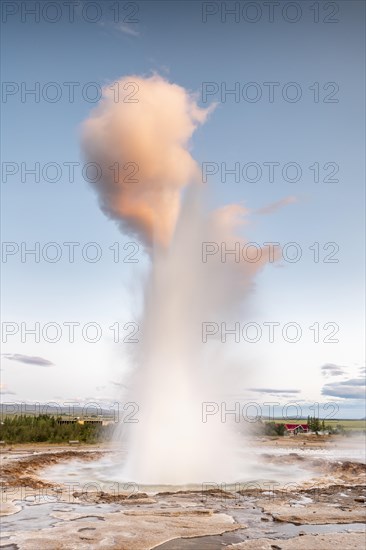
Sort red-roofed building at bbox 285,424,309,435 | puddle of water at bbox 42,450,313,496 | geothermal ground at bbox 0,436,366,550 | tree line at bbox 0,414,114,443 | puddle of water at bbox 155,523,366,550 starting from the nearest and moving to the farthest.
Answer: puddle of water at bbox 155,523,366,550, geothermal ground at bbox 0,436,366,550, puddle of water at bbox 42,450,313,496, tree line at bbox 0,414,114,443, red-roofed building at bbox 285,424,309,435

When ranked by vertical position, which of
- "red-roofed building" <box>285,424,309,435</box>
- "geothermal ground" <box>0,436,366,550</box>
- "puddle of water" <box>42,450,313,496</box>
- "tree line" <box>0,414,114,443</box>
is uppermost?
"geothermal ground" <box>0,436,366,550</box>

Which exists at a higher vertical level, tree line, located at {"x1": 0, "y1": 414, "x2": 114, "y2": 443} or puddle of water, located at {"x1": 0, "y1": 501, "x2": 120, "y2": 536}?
puddle of water, located at {"x1": 0, "y1": 501, "x2": 120, "y2": 536}

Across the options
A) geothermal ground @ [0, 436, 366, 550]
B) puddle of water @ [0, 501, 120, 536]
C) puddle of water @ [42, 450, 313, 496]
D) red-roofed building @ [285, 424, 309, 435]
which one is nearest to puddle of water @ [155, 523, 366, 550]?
geothermal ground @ [0, 436, 366, 550]

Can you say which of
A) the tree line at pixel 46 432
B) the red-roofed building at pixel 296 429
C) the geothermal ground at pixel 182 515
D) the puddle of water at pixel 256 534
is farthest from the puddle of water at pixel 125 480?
the red-roofed building at pixel 296 429

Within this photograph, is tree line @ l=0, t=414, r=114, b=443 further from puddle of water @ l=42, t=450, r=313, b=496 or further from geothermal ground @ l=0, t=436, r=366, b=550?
geothermal ground @ l=0, t=436, r=366, b=550

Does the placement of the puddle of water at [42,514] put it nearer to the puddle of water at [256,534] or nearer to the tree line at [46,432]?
the puddle of water at [256,534]

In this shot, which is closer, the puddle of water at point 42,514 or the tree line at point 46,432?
the puddle of water at point 42,514

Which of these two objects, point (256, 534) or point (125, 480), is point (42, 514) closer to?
point (256, 534)

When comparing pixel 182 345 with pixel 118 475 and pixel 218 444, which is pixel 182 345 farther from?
pixel 118 475
